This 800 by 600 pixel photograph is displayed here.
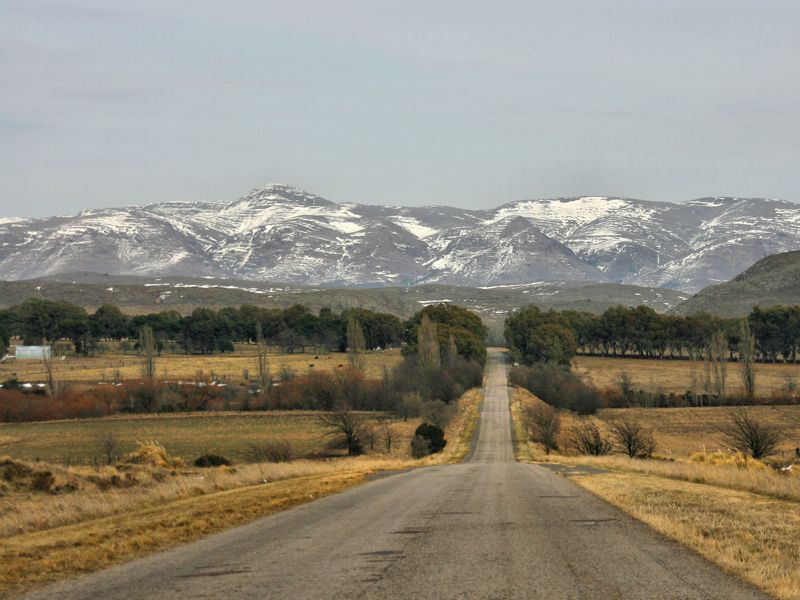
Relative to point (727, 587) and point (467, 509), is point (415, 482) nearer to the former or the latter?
point (467, 509)

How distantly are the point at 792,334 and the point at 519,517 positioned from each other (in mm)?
183225

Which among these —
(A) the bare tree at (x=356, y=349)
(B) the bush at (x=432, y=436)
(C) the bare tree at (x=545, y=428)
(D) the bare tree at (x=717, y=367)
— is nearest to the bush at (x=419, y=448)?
(B) the bush at (x=432, y=436)

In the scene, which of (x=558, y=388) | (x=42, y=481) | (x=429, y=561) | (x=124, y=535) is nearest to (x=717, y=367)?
(x=558, y=388)

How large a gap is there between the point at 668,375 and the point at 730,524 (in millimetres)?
154149

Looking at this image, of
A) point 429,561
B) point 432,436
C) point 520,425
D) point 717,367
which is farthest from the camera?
point 717,367

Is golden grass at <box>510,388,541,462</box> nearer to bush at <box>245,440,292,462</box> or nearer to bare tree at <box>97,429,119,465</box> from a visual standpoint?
bush at <box>245,440,292,462</box>

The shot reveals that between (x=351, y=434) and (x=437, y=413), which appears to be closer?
(x=351, y=434)

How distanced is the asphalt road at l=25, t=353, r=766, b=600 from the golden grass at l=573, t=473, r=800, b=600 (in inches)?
18.6

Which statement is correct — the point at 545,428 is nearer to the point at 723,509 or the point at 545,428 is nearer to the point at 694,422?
the point at 694,422

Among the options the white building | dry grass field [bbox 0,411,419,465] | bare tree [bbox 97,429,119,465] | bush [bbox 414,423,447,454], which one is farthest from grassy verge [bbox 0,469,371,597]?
the white building

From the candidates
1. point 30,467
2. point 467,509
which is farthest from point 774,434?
point 30,467

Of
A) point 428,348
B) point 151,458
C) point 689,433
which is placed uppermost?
point 428,348

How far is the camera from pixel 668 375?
16900cm

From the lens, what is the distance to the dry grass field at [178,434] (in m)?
80.7
